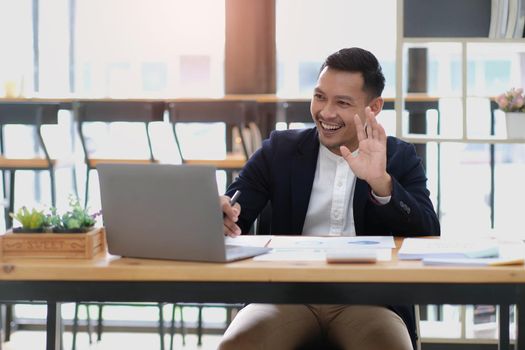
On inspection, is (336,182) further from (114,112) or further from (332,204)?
(114,112)

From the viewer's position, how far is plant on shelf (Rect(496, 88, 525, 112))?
354 centimetres

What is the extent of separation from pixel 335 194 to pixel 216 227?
0.79 meters

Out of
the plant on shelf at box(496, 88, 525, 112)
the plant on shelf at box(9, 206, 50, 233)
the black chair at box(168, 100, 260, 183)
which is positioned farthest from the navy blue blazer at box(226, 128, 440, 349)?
the black chair at box(168, 100, 260, 183)

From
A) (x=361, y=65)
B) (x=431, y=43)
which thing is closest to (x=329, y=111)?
(x=361, y=65)

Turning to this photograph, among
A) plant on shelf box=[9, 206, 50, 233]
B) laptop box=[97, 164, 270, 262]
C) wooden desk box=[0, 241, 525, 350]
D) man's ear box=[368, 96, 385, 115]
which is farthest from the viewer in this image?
man's ear box=[368, 96, 385, 115]

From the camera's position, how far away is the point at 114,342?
13.6 ft

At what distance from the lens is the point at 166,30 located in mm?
7207

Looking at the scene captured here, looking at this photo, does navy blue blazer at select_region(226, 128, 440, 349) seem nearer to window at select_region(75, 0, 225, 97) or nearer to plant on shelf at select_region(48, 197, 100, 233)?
plant on shelf at select_region(48, 197, 100, 233)

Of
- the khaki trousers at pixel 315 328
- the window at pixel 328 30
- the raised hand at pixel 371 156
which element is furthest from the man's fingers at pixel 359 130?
the window at pixel 328 30

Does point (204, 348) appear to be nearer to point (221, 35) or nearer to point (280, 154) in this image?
point (280, 154)

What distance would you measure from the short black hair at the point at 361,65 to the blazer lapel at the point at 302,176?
0.63 ft

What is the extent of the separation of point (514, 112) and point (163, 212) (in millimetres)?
2081

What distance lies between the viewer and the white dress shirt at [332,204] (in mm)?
2482

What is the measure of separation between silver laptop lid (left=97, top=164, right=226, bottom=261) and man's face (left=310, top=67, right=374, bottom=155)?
31.1 inches
